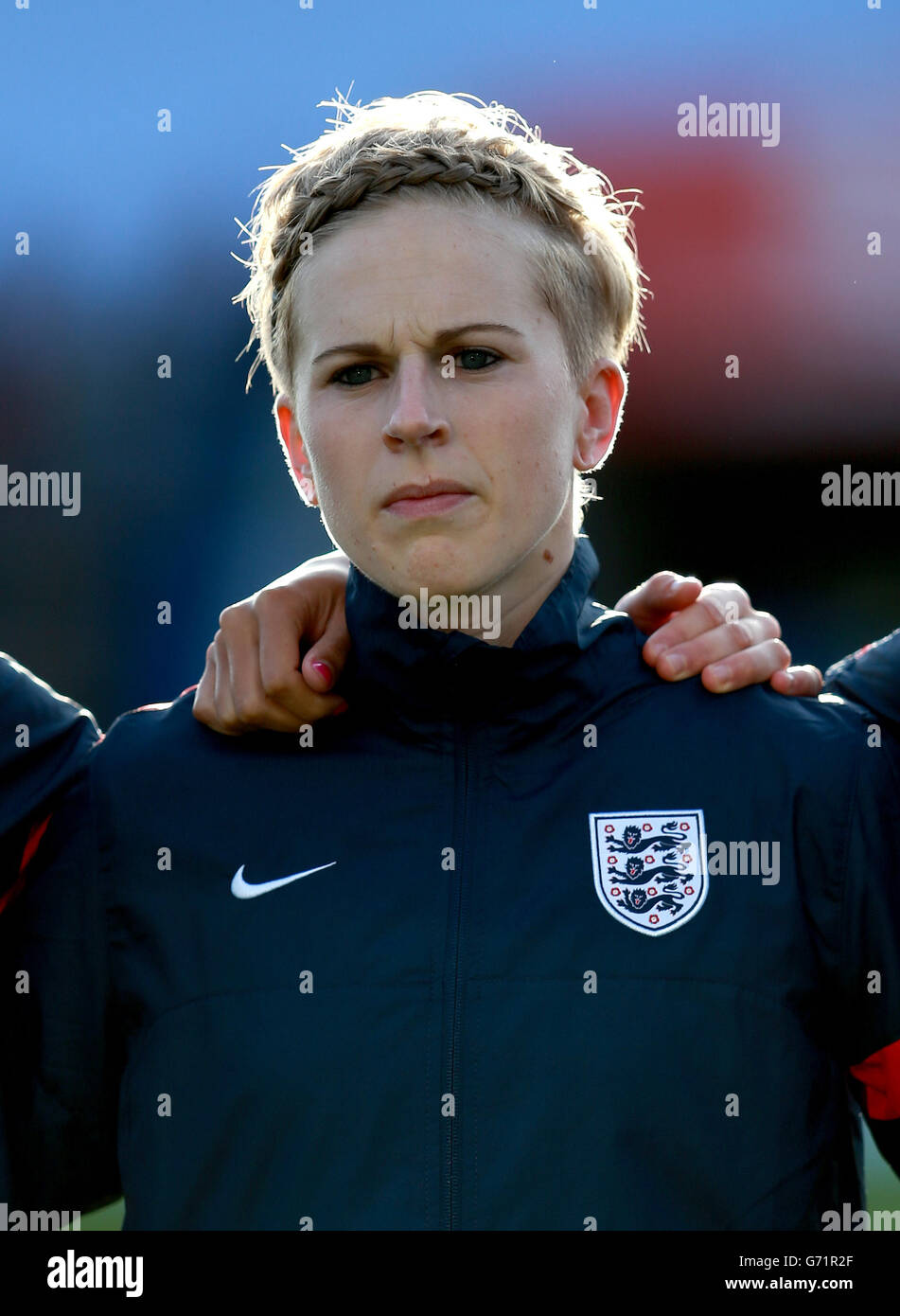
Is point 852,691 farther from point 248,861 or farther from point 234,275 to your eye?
point 234,275

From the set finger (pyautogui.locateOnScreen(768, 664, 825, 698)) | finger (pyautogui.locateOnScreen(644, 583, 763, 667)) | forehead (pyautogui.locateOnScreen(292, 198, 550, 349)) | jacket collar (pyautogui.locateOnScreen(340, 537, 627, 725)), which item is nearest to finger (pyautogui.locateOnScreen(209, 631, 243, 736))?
jacket collar (pyautogui.locateOnScreen(340, 537, 627, 725))

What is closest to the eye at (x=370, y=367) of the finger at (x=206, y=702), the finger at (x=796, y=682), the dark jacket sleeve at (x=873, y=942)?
the finger at (x=206, y=702)

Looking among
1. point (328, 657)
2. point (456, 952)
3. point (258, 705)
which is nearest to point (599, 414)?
point (328, 657)

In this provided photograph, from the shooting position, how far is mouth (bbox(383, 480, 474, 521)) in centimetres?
146

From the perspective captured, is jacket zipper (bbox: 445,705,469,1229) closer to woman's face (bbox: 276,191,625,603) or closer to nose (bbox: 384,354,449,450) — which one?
woman's face (bbox: 276,191,625,603)

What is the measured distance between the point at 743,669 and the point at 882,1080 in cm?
44

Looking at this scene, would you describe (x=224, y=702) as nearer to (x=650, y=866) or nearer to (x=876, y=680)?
(x=650, y=866)

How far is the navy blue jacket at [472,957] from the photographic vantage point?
53.8 inches

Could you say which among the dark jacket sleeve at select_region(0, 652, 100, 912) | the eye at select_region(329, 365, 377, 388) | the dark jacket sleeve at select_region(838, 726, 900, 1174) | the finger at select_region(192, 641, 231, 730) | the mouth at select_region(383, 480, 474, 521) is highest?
the eye at select_region(329, 365, 377, 388)

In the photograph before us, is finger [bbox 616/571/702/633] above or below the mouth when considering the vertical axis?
below

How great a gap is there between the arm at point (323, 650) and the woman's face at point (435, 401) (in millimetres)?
140

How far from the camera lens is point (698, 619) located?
1.61m

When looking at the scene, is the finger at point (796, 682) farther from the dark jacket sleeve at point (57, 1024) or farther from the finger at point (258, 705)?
the dark jacket sleeve at point (57, 1024)

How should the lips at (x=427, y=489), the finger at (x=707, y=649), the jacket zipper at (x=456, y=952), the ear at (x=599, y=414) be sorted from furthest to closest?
1. the ear at (x=599, y=414)
2. the finger at (x=707, y=649)
3. the lips at (x=427, y=489)
4. the jacket zipper at (x=456, y=952)
